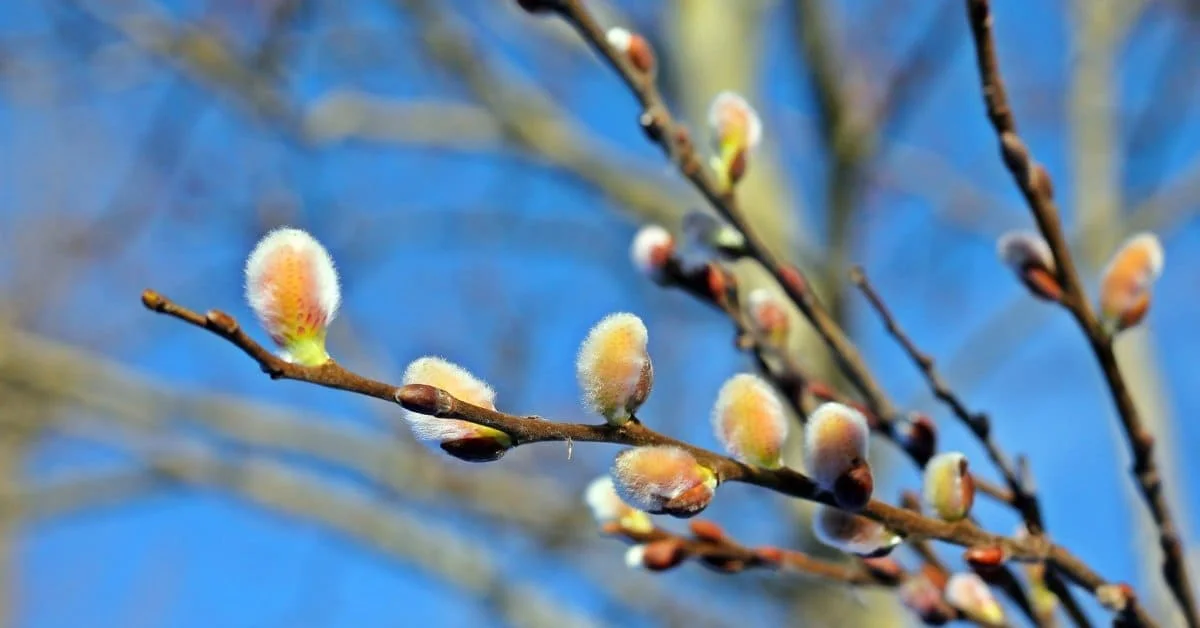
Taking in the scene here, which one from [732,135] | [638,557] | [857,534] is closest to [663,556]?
[638,557]

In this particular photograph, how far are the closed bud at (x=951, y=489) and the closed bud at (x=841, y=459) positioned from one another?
59 mm

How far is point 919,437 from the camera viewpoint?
47cm

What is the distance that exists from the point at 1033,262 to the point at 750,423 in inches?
9.5

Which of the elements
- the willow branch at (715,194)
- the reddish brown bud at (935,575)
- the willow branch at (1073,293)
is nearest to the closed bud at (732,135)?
the willow branch at (715,194)

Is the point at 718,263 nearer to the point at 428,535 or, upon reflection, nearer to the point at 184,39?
the point at 428,535

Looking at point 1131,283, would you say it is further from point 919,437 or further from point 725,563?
point 725,563

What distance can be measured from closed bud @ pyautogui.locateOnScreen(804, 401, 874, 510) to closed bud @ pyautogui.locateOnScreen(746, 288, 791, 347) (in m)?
0.22

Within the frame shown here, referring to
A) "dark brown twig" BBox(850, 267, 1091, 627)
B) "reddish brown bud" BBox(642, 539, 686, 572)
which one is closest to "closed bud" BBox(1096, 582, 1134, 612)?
"dark brown twig" BBox(850, 267, 1091, 627)

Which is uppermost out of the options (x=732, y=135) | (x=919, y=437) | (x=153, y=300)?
(x=732, y=135)

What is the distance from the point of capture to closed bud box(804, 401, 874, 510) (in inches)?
12.1

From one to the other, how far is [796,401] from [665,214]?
1396 mm

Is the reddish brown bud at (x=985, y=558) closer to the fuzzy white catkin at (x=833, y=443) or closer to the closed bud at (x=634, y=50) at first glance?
the fuzzy white catkin at (x=833, y=443)

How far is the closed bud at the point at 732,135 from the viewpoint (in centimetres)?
50

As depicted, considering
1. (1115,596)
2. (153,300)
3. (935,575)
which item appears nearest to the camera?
(153,300)
